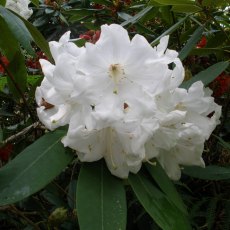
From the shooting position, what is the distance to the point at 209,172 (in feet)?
3.56

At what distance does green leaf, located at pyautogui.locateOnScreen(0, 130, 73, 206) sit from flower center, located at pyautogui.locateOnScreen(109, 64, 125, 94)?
0.19m

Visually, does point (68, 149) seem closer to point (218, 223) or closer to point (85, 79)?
point (85, 79)

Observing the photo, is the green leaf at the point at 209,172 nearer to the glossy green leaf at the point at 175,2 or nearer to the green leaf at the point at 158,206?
the green leaf at the point at 158,206

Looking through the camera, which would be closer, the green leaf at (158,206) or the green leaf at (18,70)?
the green leaf at (158,206)

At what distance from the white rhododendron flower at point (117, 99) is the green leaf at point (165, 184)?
50 mm

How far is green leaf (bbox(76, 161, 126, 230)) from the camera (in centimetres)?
77

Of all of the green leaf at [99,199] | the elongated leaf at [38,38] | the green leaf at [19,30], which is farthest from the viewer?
the elongated leaf at [38,38]

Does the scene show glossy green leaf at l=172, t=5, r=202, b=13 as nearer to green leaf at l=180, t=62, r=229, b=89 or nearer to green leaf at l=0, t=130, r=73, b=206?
green leaf at l=180, t=62, r=229, b=89

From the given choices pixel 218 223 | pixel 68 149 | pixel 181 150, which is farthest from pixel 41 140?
pixel 218 223

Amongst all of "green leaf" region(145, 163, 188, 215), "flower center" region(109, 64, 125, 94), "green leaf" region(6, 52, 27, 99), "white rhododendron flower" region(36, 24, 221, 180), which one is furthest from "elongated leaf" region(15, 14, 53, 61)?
"green leaf" region(145, 163, 188, 215)

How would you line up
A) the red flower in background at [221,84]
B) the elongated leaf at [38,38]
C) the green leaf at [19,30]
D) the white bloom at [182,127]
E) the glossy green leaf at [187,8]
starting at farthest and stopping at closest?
the red flower in background at [221,84] → the glossy green leaf at [187,8] → the elongated leaf at [38,38] → the green leaf at [19,30] → the white bloom at [182,127]

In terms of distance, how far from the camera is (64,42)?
92 cm

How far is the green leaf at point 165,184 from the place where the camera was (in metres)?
0.92

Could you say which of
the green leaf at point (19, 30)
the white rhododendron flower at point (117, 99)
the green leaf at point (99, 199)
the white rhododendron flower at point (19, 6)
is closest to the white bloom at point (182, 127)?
the white rhododendron flower at point (117, 99)
